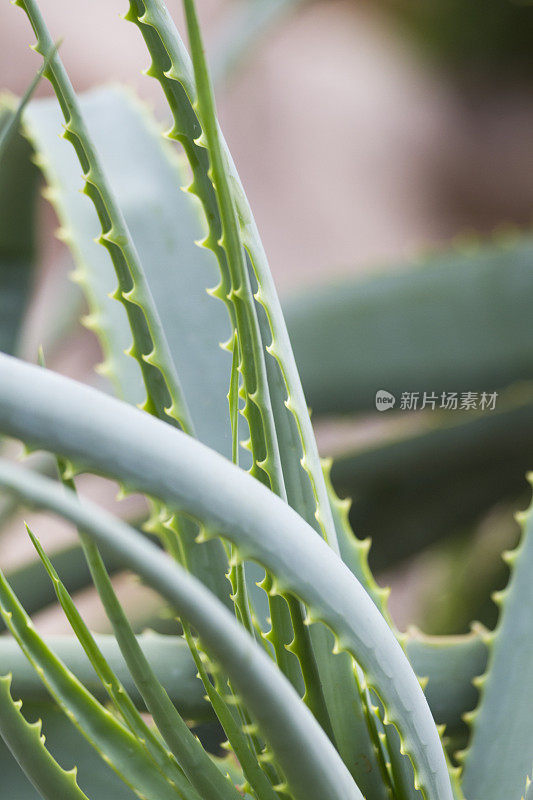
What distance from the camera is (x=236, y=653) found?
0.14 metres

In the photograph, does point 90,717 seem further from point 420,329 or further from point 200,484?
point 420,329

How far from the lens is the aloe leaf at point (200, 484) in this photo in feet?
0.44

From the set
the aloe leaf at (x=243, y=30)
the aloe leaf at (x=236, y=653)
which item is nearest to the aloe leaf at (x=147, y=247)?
the aloe leaf at (x=236, y=653)

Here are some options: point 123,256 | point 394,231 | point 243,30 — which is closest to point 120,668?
point 123,256

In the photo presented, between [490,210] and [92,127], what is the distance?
2.49 ft

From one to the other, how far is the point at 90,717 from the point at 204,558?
47mm

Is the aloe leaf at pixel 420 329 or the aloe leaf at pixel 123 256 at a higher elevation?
the aloe leaf at pixel 123 256

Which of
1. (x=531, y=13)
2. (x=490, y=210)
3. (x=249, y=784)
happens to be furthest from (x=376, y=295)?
(x=490, y=210)

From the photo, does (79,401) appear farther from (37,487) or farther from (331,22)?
(331,22)

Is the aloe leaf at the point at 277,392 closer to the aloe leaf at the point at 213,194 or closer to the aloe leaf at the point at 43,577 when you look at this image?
the aloe leaf at the point at 213,194

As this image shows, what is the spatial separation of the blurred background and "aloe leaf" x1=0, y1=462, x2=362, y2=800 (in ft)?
0.89

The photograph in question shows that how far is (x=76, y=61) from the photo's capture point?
967 mm

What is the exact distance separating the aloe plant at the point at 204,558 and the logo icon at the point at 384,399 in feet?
0.52

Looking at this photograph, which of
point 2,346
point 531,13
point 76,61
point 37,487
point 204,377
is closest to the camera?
point 37,487
